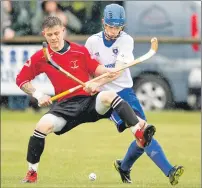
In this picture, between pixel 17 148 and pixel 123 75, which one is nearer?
pixel 123 75

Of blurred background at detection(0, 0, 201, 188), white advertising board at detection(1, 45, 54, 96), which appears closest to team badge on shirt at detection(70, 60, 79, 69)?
blurred background at detection(0, 0, 201, 188)

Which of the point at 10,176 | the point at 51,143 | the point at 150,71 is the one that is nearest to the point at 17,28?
the point at 150,71

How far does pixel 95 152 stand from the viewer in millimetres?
14484

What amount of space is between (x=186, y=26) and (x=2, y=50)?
10.8 ft

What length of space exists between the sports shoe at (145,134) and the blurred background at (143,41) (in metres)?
9.21

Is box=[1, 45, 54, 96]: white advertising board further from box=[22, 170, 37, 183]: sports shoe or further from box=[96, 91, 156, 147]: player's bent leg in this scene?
box=[96, 91, 156, 147]: player's bent leg

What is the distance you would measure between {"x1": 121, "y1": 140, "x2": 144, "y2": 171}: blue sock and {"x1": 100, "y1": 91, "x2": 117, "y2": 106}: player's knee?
997 mm

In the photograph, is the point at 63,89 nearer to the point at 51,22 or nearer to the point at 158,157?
the point at 51,22

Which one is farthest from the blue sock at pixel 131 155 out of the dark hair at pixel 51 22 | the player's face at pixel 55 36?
the dark hair at pixel 51 22

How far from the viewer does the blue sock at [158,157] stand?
10.6m

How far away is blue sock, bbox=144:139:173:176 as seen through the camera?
10594mm

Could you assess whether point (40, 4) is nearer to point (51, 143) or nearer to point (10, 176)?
point (51, 143)

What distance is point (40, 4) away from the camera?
1953 centimetres

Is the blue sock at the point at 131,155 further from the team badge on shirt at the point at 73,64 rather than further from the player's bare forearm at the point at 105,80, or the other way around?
the team badge on shirt at the point at 73,64
